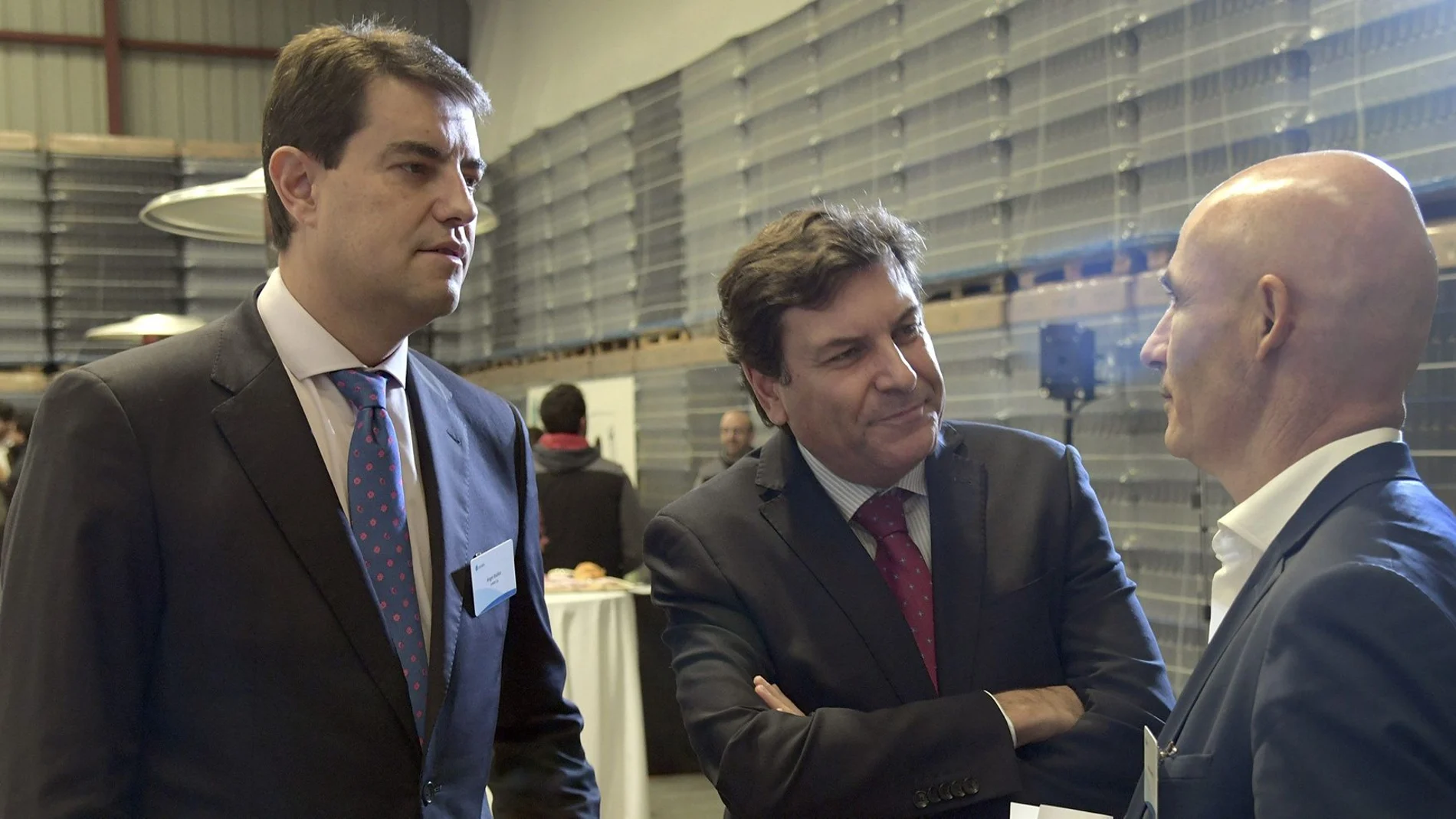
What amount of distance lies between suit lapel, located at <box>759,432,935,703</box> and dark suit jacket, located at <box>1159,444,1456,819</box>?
66 centimetres

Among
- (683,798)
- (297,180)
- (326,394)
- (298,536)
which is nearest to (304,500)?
(298,536)

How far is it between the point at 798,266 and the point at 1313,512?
96cm

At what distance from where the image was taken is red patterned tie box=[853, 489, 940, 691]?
1989 mm

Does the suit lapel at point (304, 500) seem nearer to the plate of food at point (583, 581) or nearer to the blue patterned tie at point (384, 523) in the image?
the blue patterned tie at point (384, 523)

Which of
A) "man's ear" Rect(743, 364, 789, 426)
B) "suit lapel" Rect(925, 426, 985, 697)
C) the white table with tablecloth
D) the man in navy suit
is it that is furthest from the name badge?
the white table with tablecloth

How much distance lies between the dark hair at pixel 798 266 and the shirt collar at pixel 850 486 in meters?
0.17

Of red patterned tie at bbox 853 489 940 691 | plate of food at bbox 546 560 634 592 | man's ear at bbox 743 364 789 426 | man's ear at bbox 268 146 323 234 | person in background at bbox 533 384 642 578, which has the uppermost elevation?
man's ear at bbox 268 146 323 234

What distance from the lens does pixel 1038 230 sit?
16.2 ft

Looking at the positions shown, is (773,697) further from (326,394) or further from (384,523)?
(326,394)

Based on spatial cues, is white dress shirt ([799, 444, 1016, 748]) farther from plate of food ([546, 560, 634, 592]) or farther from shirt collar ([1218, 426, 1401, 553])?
plate of food ([546, 560, 634, 592])

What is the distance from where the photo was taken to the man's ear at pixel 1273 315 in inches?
52.2

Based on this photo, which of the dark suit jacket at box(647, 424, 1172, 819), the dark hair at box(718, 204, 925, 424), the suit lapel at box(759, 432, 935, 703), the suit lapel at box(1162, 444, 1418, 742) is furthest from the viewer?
the dark hair at box(718, 204, 925, 424)

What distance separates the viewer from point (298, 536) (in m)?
1.63

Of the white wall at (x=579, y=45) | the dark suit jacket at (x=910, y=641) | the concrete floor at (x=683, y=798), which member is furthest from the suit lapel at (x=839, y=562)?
the white wall at (x=579, y=45)
